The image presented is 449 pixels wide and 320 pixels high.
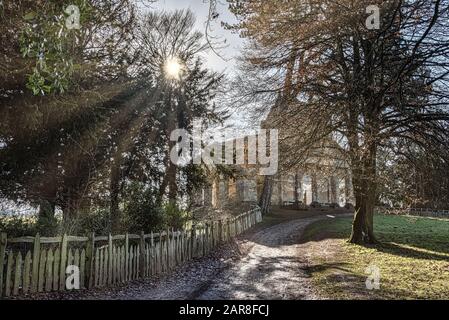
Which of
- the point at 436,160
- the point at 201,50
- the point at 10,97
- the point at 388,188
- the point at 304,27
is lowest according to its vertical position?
the point at 388,188

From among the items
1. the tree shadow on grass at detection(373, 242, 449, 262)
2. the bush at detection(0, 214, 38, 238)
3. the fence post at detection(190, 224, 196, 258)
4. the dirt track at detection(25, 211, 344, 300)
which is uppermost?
the bush at detection(0, 214, 38, 238)

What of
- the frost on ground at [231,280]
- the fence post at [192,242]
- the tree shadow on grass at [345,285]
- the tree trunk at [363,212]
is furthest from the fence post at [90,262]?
the tree trunk at [363,212]

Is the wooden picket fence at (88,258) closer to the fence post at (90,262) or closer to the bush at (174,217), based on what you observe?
the fence post at (90,262)

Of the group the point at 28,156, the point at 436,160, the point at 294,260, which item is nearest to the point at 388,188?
the point at 436,160

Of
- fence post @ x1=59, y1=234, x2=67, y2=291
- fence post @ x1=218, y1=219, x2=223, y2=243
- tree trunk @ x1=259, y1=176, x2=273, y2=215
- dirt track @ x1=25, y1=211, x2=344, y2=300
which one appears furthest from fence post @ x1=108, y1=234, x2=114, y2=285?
tree trunk @ x1=259, y1=176, x2=273, y2=215

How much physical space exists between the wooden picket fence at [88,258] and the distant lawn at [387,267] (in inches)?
172

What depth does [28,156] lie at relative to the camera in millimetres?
10602

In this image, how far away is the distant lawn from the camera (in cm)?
838

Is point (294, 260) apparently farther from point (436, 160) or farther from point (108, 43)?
point (108, 43)

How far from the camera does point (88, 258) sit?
8570mm

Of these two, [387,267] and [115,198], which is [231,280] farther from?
[115,198]

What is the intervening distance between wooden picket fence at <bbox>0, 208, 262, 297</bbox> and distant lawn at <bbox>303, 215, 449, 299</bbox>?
4.37 metres

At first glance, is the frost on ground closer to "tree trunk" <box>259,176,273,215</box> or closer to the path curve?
the path curve
